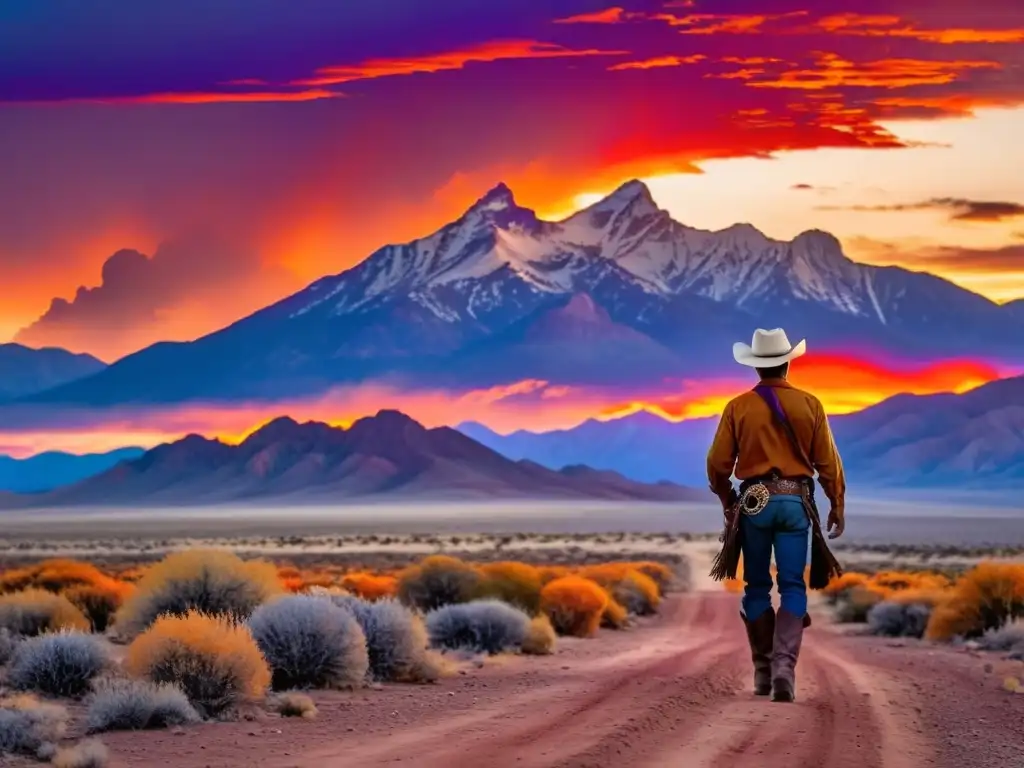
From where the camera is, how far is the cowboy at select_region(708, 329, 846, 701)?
41.5 ft

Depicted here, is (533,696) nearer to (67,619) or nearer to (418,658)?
(418,658)

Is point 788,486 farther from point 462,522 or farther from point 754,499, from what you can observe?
point 462,522

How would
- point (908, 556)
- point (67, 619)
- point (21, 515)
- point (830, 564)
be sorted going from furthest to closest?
point (21, 515) < point (908, 556) < point (67, 619) < point (830, 564)

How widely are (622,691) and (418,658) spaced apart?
287 cm

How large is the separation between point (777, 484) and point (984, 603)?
12460 millimetres

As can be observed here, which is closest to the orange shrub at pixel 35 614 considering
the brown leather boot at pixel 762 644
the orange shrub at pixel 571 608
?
the orange shrub at pixel 571 608

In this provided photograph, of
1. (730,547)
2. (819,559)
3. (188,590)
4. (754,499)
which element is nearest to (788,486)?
(754,499)

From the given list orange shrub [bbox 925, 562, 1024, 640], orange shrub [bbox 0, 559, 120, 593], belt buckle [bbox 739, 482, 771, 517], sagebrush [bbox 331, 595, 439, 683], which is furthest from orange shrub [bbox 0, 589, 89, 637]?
orange shrub [bbox 925, 562, 1024, 640]

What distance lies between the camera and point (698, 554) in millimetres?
85500

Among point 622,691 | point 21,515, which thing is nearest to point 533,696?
point 622,691

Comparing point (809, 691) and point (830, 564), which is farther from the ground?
point (830, 564)

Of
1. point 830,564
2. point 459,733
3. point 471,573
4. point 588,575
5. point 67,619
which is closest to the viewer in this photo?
point 459,733

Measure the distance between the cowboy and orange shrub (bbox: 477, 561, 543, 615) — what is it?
1344 centimetres

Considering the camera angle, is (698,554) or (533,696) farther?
(698,554)
